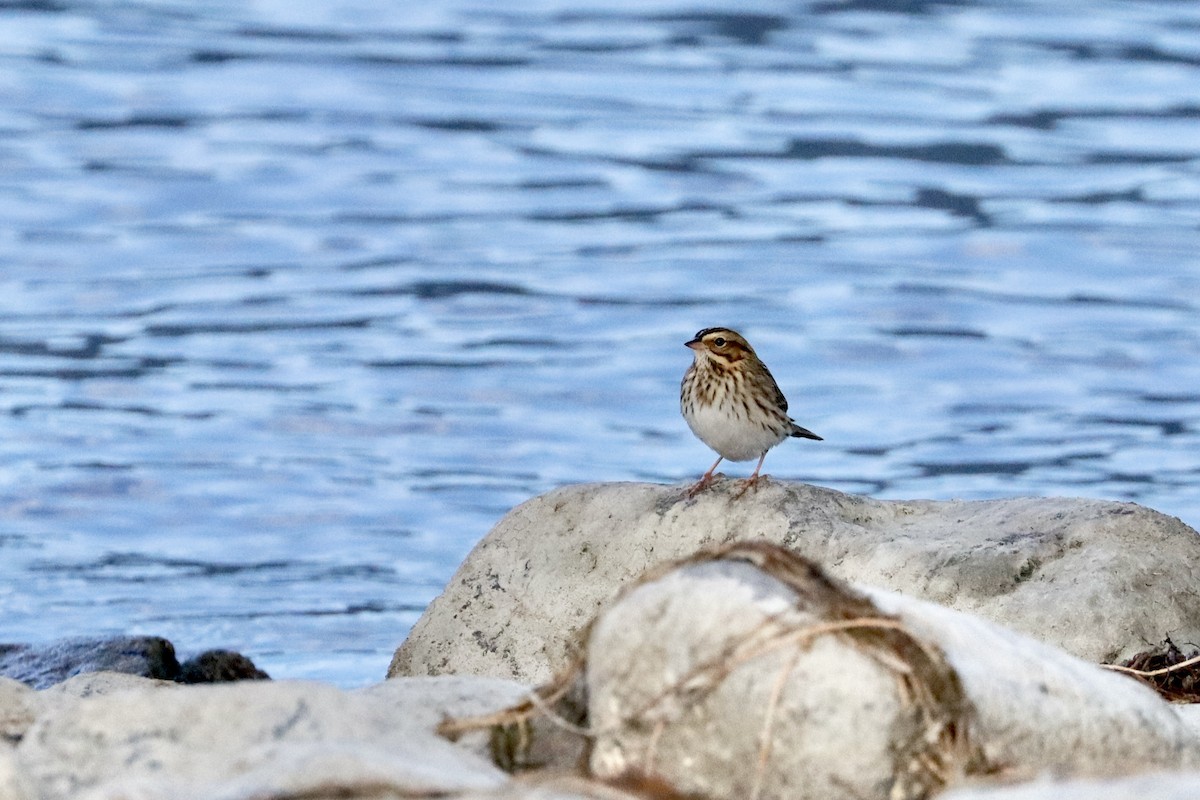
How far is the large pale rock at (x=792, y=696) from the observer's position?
4977mm

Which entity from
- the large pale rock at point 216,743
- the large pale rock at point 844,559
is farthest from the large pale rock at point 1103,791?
the large pale rock at point 844,559

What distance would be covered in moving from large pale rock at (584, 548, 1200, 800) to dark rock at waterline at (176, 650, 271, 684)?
4.37 m

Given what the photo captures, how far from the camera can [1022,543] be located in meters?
8.30

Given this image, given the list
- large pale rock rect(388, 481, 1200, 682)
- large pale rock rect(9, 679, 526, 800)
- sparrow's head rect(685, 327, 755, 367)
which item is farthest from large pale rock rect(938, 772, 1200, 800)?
sparrow's head rect(685, 327, 755, 367)

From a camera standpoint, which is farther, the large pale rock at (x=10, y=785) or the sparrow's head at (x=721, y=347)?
the sparrow's head at (x=721, y=347)

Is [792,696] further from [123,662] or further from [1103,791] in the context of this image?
[123,662]

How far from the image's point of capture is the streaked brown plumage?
28.7ft

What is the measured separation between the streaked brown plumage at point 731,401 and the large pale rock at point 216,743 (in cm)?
346

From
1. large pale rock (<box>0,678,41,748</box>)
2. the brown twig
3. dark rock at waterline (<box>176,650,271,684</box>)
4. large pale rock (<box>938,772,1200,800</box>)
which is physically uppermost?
large pale rock (<box>938,772,1200,800</box>)

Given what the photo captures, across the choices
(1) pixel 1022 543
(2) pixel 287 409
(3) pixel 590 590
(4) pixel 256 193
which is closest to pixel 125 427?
(2) pixel 287 409

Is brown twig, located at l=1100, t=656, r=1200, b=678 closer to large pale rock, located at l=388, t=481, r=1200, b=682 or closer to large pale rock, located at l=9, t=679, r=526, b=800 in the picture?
large pale rock, located at l=388, t=481, r=1200, b=682

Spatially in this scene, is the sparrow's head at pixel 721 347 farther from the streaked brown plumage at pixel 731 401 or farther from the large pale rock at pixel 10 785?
the large pale rock at pixel 10 785

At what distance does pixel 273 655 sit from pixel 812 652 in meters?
6.66

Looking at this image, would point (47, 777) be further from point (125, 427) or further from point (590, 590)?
point (125, 427)
